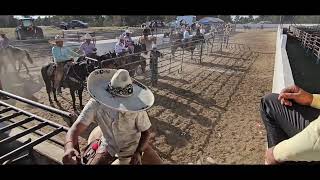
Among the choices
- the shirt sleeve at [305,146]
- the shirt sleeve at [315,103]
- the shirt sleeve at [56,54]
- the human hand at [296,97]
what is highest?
the human hand at [296,97]

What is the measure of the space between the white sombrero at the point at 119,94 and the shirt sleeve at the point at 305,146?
3.18 ft

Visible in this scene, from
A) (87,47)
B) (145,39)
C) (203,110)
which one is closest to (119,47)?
(87,47)

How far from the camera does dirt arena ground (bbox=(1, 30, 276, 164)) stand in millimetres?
3609

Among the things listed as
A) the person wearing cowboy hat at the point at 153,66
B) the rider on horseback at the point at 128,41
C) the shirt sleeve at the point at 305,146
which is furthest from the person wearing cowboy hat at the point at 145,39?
the shirt sleeve at the point at 305,146

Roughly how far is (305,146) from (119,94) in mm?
1133

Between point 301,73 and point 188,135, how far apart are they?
157 inches

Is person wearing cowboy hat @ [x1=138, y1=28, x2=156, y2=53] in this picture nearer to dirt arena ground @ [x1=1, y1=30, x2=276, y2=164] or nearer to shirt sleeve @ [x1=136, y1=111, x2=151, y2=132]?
dirt arena ground @ [x1=1, y1=30, x2=276, y2=164]

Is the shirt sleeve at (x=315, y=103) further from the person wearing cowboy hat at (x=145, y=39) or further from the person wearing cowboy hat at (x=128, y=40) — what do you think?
the person wearing cowboy hat at (x=145, y=39)

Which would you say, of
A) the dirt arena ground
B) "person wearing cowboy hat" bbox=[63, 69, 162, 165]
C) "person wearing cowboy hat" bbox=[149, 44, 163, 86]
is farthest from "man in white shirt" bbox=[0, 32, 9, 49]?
"person wearing cowboy hat" bbox=[63, 69, 162, 165]

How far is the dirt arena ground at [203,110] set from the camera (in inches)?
142

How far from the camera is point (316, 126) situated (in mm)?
901

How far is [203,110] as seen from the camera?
5.16 meters
